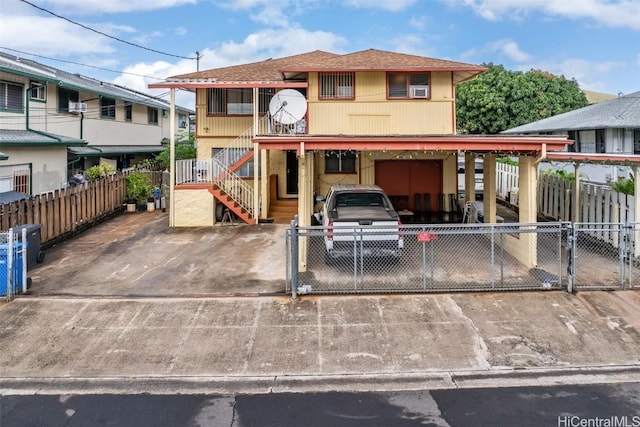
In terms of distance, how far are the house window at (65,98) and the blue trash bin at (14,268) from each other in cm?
1431

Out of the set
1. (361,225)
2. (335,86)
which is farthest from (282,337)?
(335,86)

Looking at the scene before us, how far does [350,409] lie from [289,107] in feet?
39.6

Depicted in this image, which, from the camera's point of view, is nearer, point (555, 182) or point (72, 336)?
point (72, 336)

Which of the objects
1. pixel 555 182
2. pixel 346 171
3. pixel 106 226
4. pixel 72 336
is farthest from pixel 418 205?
pixel 72 336

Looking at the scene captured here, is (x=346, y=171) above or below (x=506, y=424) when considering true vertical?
above

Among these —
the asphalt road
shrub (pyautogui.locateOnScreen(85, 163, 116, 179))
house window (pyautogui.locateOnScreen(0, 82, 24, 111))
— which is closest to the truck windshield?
the asphalt road

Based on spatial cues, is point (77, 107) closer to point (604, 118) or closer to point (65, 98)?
point (65, 98)

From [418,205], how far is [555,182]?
4.68m

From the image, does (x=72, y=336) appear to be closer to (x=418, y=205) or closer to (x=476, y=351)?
(x=476, y=351)

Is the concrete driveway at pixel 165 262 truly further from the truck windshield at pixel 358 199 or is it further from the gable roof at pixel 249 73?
the gable roof at pixel 249 73

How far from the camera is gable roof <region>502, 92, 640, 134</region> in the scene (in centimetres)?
2208

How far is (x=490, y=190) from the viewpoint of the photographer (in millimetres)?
14625

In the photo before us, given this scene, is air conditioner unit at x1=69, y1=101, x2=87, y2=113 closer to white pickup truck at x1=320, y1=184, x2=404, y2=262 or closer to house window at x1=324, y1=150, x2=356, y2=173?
house window at x1=324, y1=150, x2=356, y2=173

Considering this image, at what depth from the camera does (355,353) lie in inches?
284
